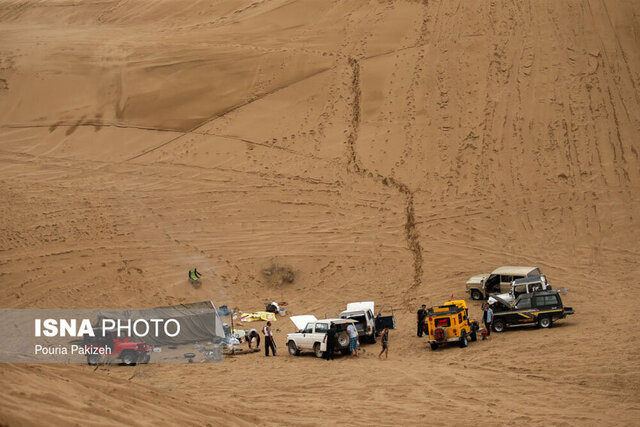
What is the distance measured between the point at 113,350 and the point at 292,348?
5223 mm

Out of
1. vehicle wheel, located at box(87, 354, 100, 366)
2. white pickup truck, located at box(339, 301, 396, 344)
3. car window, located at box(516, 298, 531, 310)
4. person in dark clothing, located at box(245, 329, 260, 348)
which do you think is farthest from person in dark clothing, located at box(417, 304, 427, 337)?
vehicle wheel, located at box(87, 354, 100, 366)

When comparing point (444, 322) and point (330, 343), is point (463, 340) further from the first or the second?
point (330, 343)

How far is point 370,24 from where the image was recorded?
3847 centimetres

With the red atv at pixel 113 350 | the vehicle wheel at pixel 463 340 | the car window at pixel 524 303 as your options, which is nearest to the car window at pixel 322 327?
the vehicle wheel at pixel 463 340

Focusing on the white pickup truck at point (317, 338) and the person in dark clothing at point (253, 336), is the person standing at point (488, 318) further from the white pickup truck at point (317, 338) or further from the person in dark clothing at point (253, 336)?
the person in dark clothing at point (253, 336)

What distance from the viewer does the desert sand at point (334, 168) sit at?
23.9 m

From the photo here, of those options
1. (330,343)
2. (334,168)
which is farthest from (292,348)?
(334,168)

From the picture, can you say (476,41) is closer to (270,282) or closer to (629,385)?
(270,282)

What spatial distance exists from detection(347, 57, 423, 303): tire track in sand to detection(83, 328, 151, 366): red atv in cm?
1130

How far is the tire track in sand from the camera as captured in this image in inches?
1116

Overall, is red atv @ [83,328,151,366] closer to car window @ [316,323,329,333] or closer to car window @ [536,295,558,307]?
car window @ [316,323,329,333]

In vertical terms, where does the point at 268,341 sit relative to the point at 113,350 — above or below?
below

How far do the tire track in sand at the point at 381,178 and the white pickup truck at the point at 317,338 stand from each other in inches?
261

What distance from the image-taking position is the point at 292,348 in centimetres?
2072
